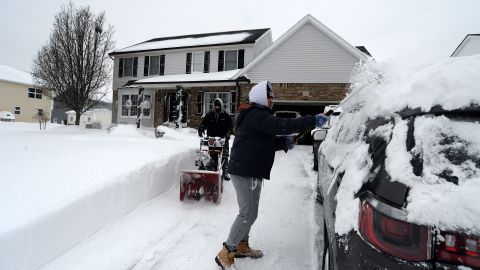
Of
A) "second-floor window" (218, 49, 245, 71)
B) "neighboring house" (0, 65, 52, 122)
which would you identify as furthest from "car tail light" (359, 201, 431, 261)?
"neighboring house" (0, 65, 52, 122)

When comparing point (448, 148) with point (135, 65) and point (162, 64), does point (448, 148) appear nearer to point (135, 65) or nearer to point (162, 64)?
point (162, 64)

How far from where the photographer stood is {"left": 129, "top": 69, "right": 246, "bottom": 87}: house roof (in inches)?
714

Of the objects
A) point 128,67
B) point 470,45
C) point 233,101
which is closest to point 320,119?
point 233,101

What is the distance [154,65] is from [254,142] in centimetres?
2140

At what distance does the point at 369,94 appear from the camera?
2.46 meters

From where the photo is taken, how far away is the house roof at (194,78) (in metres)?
18.1

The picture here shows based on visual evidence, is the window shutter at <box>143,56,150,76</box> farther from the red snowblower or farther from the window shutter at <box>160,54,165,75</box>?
the red snowblower

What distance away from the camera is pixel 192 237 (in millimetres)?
4066

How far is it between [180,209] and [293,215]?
1.80 metres

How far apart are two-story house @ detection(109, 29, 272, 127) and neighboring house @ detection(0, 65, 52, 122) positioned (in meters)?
19.1

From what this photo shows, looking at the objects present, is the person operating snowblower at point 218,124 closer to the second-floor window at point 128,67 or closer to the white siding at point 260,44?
the white siding at point 260,44

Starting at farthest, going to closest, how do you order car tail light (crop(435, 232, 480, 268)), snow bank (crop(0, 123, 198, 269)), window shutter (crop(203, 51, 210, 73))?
window shutter (crop(203, 51, 210, 73))
snow bank (crop(0, 123, 198, 269))
car tail light (crop(435, 232, 480, 268))

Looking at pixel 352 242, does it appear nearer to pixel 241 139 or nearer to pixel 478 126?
pixel 478 126

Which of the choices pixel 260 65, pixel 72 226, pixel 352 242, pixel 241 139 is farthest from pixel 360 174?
pixel 260 65
